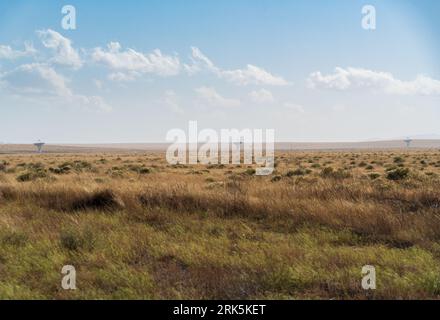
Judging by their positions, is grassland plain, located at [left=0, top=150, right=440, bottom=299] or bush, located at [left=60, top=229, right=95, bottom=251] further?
bush, located at [left=60, top=229, right=95, bottom=251]

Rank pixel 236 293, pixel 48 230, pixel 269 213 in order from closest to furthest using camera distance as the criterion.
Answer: pixel 236 293, pixel 48 230, pixel 269 213

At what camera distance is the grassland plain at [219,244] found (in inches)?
207

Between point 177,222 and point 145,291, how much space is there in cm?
366

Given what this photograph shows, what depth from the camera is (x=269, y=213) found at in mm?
9430

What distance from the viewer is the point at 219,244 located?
23.5ft

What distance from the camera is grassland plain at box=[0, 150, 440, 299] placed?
5.27 m

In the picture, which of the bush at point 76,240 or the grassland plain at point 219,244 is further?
the bush at point 76,240

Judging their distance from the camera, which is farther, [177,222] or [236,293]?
[177,222]

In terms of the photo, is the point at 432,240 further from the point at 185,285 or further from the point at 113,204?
the point at 113,204

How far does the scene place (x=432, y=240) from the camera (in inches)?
285
